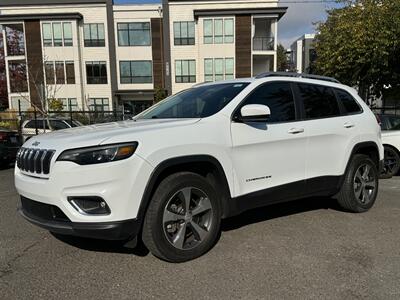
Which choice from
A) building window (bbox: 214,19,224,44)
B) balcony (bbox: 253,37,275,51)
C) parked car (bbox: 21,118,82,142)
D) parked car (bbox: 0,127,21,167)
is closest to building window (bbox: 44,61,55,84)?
building window (bbox: 214,19,224,44)

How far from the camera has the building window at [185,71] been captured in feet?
118

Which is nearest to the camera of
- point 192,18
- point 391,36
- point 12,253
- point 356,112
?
point 12,253

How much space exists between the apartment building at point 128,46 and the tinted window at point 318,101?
30606 millimetres

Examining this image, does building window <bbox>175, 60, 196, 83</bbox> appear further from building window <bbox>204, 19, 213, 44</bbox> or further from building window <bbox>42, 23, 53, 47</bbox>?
building window <bbox>42, 23, 53, 47</bbox>

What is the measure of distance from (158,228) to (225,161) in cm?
97

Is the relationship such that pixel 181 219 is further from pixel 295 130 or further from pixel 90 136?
pixel 295 130

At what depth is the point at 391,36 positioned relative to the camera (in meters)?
15.1

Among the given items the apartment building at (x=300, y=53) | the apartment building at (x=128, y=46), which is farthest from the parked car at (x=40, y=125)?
the apartment building at (x=300, y=53)

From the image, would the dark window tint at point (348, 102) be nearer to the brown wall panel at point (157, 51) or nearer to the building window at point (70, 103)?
the brown wall panel at point (157, 51)

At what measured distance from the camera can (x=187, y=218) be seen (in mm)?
3924

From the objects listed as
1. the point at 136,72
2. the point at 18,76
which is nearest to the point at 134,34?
the point at 136,72

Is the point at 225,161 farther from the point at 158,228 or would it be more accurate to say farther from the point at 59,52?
the point at 59,52

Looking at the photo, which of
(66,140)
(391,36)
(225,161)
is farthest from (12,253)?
(391,36)

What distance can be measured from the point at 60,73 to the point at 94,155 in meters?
36.0
